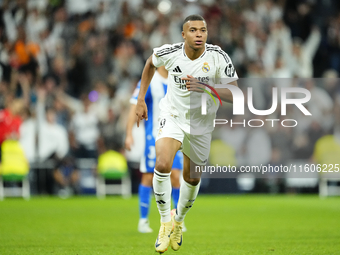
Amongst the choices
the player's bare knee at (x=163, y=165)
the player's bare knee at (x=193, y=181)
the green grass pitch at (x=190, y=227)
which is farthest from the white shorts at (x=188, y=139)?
the green grass pitch at (x=190, y=227)

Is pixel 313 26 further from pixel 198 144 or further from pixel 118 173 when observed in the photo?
pixel 198 144

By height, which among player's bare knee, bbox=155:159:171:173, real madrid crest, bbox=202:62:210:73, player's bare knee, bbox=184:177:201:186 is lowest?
player's bare knee, bbox=184:177:201:186

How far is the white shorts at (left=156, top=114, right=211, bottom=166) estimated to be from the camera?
226 inches

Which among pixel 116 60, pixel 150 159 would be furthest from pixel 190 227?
pixel 116 60

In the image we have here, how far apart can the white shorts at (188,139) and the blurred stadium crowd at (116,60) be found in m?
7.84

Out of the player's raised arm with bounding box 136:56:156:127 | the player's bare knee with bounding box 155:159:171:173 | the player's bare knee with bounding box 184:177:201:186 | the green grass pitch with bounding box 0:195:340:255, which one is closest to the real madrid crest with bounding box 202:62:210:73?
the player's raised arm with bounding box 136:56:156:127

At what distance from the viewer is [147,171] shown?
8008 millimetres

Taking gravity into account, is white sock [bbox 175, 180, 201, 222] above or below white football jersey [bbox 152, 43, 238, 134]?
below

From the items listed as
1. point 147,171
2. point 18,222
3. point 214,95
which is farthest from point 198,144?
point 18,222

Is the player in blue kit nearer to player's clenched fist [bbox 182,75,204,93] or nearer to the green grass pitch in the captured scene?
the green grass pitch

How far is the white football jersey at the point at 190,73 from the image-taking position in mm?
5777

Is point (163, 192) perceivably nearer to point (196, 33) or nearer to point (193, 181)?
point (193, 181)

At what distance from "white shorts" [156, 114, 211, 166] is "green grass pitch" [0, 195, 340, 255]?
1005mm

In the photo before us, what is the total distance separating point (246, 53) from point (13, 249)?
12692 mm
